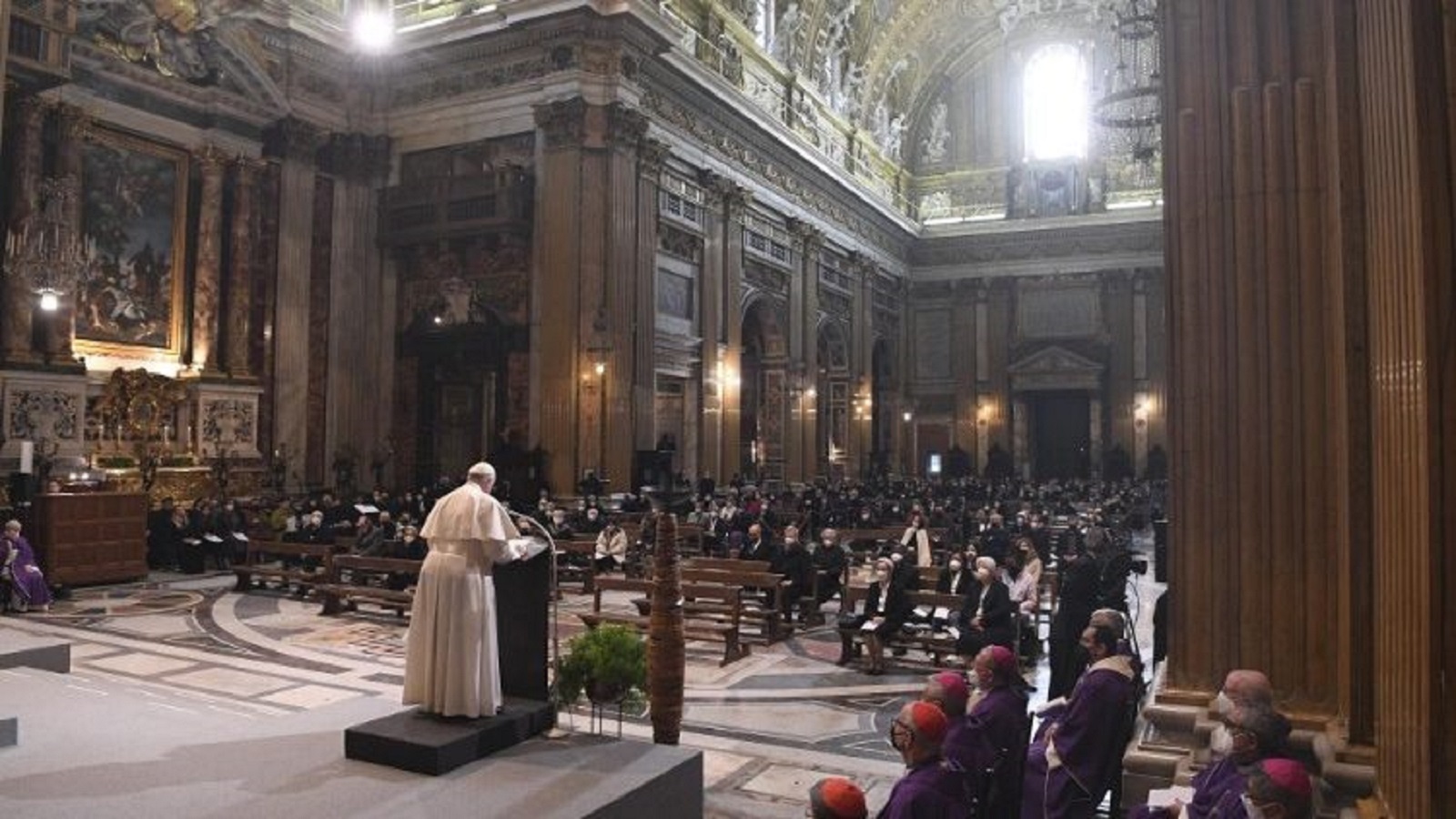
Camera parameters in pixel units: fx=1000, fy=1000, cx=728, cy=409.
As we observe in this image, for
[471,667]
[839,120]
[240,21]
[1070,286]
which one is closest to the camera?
[471,667]

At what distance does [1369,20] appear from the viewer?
3.30 meters

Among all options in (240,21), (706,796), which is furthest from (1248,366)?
(240,21)

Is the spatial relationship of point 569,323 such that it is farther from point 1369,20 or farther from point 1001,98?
point 1001,98

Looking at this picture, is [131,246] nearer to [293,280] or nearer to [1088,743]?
[293,280]

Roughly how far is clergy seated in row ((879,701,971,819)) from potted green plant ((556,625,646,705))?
209 centimetres

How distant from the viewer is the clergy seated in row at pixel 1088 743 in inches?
180

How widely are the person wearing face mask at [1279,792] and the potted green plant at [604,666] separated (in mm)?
3204

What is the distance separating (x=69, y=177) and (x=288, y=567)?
21.7 ft

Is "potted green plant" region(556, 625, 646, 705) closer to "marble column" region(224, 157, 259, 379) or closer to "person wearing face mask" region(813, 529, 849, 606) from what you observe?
"person wearing face mask" region(813, 529, 849, 606)

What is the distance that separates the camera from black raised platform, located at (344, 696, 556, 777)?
4.76 meters

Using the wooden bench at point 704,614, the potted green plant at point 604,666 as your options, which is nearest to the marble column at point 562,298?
the wooden bench at point 704,614

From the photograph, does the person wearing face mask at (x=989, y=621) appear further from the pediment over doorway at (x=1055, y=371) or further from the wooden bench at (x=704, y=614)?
the pediment over doorway at (x=1055, y=371)

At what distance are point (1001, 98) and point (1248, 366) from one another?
33674mm

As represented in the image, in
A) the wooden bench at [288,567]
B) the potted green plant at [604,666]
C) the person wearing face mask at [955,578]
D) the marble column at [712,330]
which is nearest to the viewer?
the potted green plant at [604,666]
